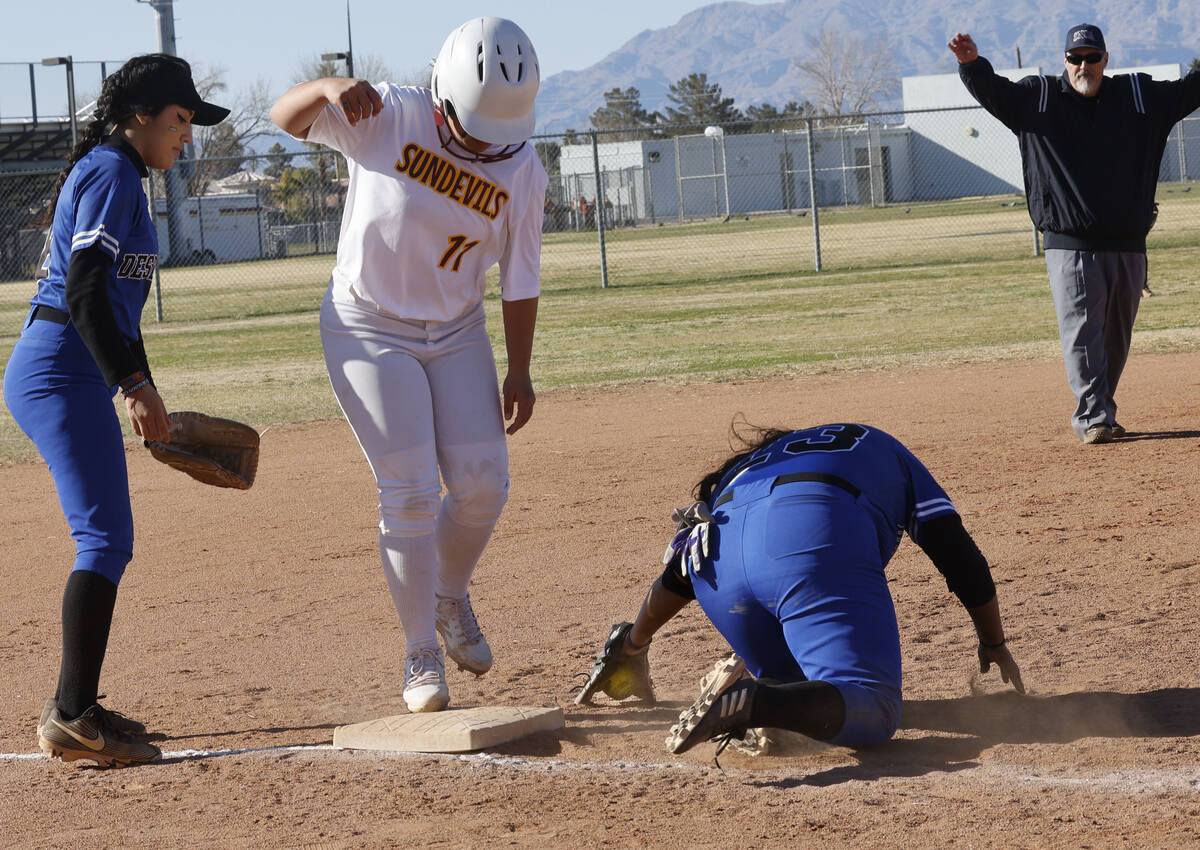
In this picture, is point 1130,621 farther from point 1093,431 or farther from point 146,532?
point 146,532

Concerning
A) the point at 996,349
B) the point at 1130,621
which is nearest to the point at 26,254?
the point at 996,349

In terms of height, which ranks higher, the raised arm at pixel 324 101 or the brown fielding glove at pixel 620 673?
the raised arm at pixel 324 101

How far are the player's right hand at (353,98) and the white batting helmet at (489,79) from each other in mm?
197

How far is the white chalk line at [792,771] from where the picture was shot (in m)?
3.38

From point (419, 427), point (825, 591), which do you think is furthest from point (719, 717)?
point (419, 427)

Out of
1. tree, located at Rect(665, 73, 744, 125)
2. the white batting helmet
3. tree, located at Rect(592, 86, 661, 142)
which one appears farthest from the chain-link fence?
tree, located at Rect(592, 86, 661, 142)

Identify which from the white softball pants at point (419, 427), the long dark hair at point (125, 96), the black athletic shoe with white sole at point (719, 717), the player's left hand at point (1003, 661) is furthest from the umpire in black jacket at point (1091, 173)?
the black athletic shoe with white sole at point (719, 717)

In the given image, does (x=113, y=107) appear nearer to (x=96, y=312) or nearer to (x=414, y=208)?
(x=96, y=312)

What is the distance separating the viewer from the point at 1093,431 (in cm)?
784

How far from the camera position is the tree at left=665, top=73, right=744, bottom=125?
306 feet

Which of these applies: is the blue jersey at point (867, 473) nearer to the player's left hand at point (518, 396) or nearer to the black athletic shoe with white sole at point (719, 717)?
the black athletic shoe with white sole at point (719, 717)

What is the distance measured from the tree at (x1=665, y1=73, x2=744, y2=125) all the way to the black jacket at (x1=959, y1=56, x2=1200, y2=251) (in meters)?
83.9

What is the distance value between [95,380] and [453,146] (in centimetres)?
124

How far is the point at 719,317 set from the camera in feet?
53.0
